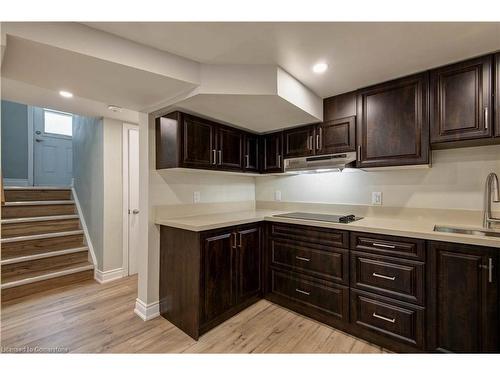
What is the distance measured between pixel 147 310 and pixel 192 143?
169 cm

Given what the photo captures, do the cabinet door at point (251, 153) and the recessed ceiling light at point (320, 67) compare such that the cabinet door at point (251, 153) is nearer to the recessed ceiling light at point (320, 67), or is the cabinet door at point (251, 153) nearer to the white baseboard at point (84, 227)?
the recessed ceiling light at point (320, 67)

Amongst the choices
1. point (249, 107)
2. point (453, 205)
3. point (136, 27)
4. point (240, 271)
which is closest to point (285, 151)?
point (249, 107)

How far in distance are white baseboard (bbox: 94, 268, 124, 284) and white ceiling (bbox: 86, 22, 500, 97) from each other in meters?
2.92

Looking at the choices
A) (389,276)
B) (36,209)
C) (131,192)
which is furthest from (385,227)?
(36,209)

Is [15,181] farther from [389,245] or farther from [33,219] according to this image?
[389,245]

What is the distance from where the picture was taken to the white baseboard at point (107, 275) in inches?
120

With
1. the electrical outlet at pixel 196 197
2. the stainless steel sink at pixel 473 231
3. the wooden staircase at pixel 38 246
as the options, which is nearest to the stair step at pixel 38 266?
the wooden staircase at pixel 38 246

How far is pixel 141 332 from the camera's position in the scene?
201cm

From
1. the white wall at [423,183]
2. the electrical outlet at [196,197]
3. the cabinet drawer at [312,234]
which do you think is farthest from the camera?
the electrical outlet at [196,197]

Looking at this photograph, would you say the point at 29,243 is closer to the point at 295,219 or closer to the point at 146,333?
the point at 146,333

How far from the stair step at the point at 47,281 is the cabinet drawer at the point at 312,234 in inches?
106

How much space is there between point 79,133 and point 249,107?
3.50 m

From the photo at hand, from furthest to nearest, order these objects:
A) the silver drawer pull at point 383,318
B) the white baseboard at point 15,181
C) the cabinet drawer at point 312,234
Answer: the white baseboard at point 15,181 < the cabinet drawer at point 312,234 < the silver drawer pull at point 383,318

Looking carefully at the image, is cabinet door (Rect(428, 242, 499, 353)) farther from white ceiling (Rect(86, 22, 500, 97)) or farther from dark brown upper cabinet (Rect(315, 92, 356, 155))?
white ceiling (Rect(86, 22, 500, 97))
